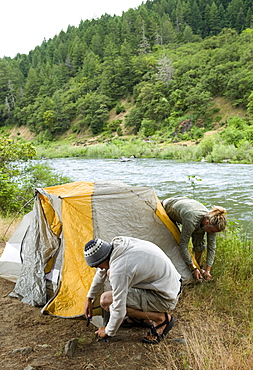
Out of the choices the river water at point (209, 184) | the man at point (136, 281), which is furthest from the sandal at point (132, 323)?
the river water at point (209, 184)

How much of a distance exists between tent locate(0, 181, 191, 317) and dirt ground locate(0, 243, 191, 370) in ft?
0.69

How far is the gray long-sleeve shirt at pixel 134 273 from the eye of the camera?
2.51 m

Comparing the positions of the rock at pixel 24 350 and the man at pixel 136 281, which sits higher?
the man at pixel 136 281

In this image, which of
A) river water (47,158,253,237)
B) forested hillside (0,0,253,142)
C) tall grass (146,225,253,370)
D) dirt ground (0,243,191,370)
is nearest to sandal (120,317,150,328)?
dirt ground (0,243,191,370)

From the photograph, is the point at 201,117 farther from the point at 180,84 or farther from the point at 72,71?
the point at 72,71

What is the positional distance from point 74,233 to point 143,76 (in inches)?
2617

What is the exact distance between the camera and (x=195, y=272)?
13.8 ft

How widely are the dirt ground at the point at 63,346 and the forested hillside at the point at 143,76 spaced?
97.0 feet

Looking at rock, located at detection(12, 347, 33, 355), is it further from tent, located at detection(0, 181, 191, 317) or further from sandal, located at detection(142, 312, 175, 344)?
sandal, located at detection(142, 312, 175, 344)

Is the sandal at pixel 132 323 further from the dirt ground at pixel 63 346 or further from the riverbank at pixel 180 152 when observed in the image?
the riverbank at pixel 180 152

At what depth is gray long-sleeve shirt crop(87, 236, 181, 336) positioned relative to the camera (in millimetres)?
2508

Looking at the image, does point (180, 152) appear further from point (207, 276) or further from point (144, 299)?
point (144, 299)

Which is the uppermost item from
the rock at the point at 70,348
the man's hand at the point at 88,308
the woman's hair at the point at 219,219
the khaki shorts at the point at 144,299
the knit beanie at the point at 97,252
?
the knit beanie at the point at 97,252

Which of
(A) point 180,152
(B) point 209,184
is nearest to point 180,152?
(A) point 180,152
